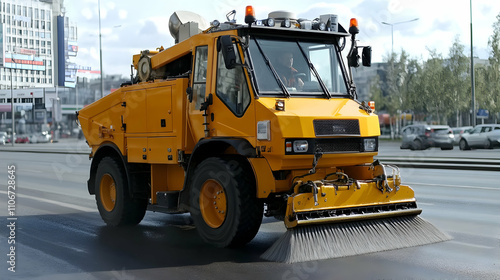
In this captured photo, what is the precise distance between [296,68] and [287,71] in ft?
0.52

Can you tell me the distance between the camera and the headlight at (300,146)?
7137 mm

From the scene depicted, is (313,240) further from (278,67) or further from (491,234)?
(491,234)

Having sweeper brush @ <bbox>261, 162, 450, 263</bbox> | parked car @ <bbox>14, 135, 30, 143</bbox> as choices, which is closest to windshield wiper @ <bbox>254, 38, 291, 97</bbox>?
sweeper brush @ <bbox>261, 162, 450, 263</bbox>

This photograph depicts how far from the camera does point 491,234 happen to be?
8453 mm

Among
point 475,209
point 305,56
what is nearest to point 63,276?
point 305,56

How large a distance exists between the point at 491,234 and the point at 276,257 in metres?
3.26

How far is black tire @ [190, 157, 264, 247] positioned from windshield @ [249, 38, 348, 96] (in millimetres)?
1001

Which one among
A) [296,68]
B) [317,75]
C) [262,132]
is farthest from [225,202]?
[317,75]

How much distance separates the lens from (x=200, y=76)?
27.0 feet

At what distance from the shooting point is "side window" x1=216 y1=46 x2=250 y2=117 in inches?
296

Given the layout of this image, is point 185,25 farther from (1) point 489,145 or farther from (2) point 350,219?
(1) point 489,145

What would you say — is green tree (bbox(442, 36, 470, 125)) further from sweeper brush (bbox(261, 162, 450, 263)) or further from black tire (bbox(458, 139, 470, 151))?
sweeper brush (bbox(261, 162, 450, 263))

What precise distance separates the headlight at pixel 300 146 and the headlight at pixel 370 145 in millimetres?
970

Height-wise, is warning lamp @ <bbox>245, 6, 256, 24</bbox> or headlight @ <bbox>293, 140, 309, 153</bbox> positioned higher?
warning lamp @ <bbox>245, 6, 256, 24</bbox>
